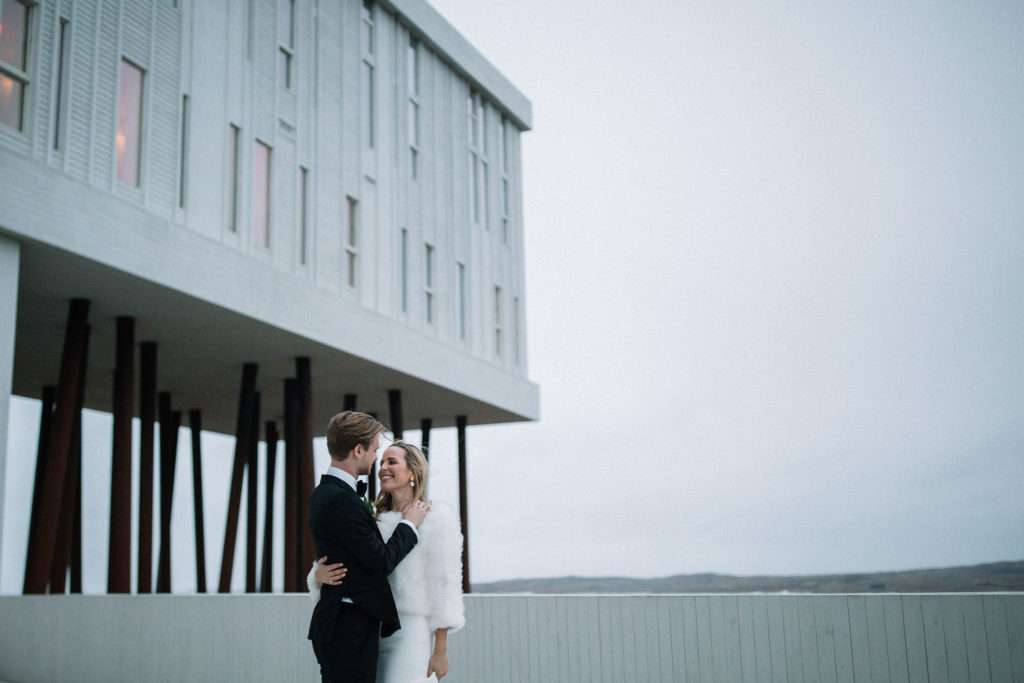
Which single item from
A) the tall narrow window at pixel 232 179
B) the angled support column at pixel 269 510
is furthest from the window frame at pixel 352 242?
the angled support column at pixel 269 510

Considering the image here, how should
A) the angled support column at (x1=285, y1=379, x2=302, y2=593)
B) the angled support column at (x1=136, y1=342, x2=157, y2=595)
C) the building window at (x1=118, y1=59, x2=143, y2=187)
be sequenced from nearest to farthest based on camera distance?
the building window at (x1=118, y1=59, x2=143, y2=187), the angled support column at (x1=136, y1=342, x2=157, y2=595), the angled support column at (x1=285, y1=379, x2=302, y2=593)

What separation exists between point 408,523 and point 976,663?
5.39m

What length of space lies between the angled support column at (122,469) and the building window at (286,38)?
5.83m

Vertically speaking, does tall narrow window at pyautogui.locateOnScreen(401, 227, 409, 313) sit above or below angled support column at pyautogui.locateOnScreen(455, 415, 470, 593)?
above

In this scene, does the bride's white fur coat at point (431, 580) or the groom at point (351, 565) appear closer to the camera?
the groom at point (351, 565)

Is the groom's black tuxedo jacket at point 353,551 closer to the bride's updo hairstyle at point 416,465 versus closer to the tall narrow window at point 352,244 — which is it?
the bride's updo hairstyle at point 416,465

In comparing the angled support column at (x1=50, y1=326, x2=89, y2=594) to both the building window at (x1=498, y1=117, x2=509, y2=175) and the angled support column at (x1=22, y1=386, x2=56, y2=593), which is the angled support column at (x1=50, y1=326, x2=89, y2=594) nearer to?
the angled support column at (x1=22, y1=386, x2=56, y2=593)

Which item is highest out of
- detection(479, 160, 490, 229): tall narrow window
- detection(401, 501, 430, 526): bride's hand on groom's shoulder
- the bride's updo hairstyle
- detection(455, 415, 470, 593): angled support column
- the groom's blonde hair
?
detection(479, 160, 490, 229): tall narrow window

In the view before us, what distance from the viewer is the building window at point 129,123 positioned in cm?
1498

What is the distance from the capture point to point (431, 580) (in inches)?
162

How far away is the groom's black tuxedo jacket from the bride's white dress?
0.09 meters

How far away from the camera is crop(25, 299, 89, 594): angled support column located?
14.1 metres

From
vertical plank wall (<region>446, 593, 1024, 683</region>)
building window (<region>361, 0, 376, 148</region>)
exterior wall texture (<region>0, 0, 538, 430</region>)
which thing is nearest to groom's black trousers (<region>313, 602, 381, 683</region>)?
vertical plank wall (<region>446, 593, 1024, 683</region>)

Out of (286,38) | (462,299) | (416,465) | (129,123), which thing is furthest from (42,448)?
(416,465)
